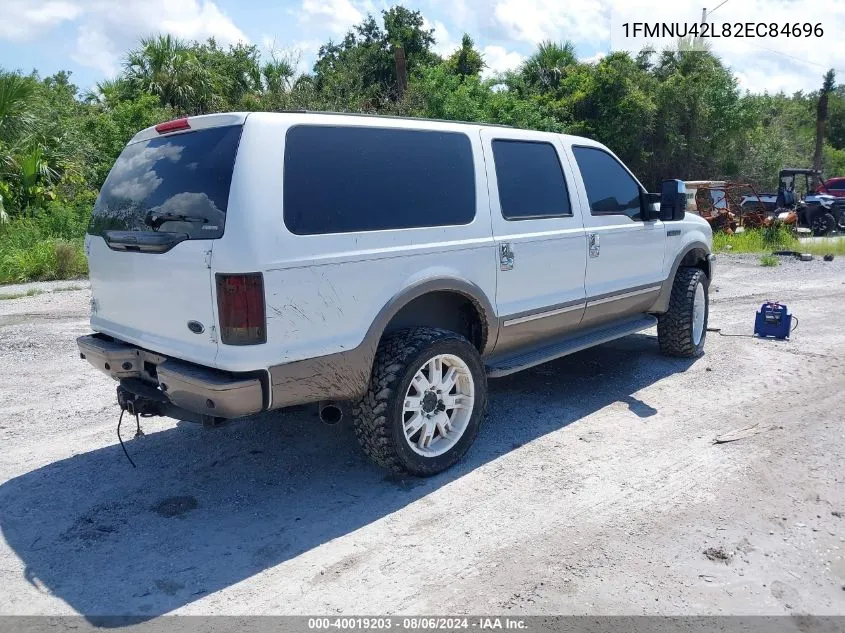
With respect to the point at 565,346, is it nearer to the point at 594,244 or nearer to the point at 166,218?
the point at 594,244

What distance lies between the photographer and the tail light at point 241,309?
330cm

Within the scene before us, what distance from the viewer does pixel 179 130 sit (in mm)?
3914

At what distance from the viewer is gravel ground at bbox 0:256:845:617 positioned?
10.0 feet

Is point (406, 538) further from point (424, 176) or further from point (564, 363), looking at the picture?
point (564, 363)

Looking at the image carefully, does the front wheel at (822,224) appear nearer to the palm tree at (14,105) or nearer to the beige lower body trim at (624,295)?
the beige lower body trim at (624,295)

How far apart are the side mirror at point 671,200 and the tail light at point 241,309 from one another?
12.8ft

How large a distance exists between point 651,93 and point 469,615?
25.6 metres

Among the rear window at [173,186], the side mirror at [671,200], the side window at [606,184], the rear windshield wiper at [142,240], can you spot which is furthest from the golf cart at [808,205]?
the rear windshield wiper at [142,240]

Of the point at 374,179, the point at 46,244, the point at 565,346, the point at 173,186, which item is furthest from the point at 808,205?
the point at 173,186

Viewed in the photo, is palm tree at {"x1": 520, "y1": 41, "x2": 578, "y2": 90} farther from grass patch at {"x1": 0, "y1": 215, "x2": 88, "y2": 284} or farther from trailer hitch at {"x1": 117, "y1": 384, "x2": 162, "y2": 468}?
trailer hitch at {"x1": 117, "y1": 384, "x2": 162, "y2": 468}

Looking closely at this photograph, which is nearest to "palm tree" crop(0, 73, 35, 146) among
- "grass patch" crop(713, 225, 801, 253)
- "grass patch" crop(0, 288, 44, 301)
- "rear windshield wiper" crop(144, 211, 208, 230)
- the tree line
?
the tree line

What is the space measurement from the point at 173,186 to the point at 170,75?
19966 mm

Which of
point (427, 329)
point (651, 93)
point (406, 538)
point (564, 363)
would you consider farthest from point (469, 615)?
point (651, 93)

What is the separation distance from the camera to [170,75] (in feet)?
70.3
